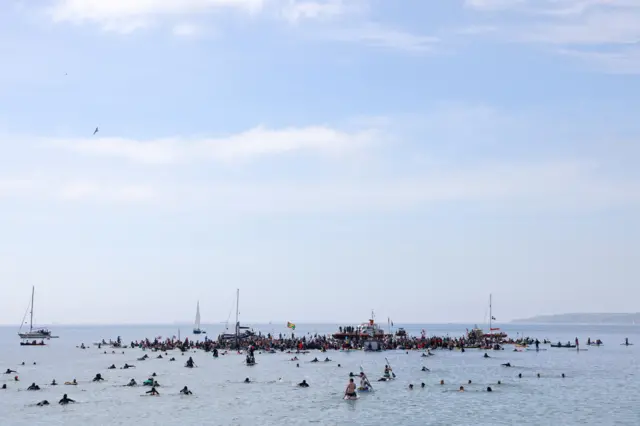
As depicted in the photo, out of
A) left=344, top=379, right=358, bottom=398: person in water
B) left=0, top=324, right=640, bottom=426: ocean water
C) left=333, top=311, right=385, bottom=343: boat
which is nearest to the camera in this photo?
left=0, top=324, right=640, bottom=426: ocean water

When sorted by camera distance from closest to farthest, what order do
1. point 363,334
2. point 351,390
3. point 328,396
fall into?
1. point 351,390
2. point 328,396
3. point 363,334

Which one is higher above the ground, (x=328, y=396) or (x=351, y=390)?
(x=351, y=390)

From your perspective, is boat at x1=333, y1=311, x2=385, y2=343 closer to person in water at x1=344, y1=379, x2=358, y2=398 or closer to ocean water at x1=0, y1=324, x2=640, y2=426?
ocean water at x1=0, y1=324, x2=640, y2=426

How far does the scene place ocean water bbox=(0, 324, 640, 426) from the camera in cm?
4941

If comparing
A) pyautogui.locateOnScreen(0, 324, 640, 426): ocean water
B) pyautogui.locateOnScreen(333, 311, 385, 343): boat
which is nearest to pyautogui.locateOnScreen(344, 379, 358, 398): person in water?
pyautogui.locateOnScreen(0, 324, 640, 426): ocean water

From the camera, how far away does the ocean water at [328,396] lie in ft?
162

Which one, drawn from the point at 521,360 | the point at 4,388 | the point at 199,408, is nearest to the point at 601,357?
the point at 521,360

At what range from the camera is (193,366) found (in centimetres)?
9175

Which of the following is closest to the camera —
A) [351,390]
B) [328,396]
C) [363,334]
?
[351,390]

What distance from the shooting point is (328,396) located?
2378 inches

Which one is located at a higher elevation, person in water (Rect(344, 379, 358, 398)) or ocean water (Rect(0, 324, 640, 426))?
person in water (Rect(344, 379, 358, 398))

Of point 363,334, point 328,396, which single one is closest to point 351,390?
point 328,396

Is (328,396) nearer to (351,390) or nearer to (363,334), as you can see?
(351,390)

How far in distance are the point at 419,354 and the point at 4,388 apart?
6796 cm
